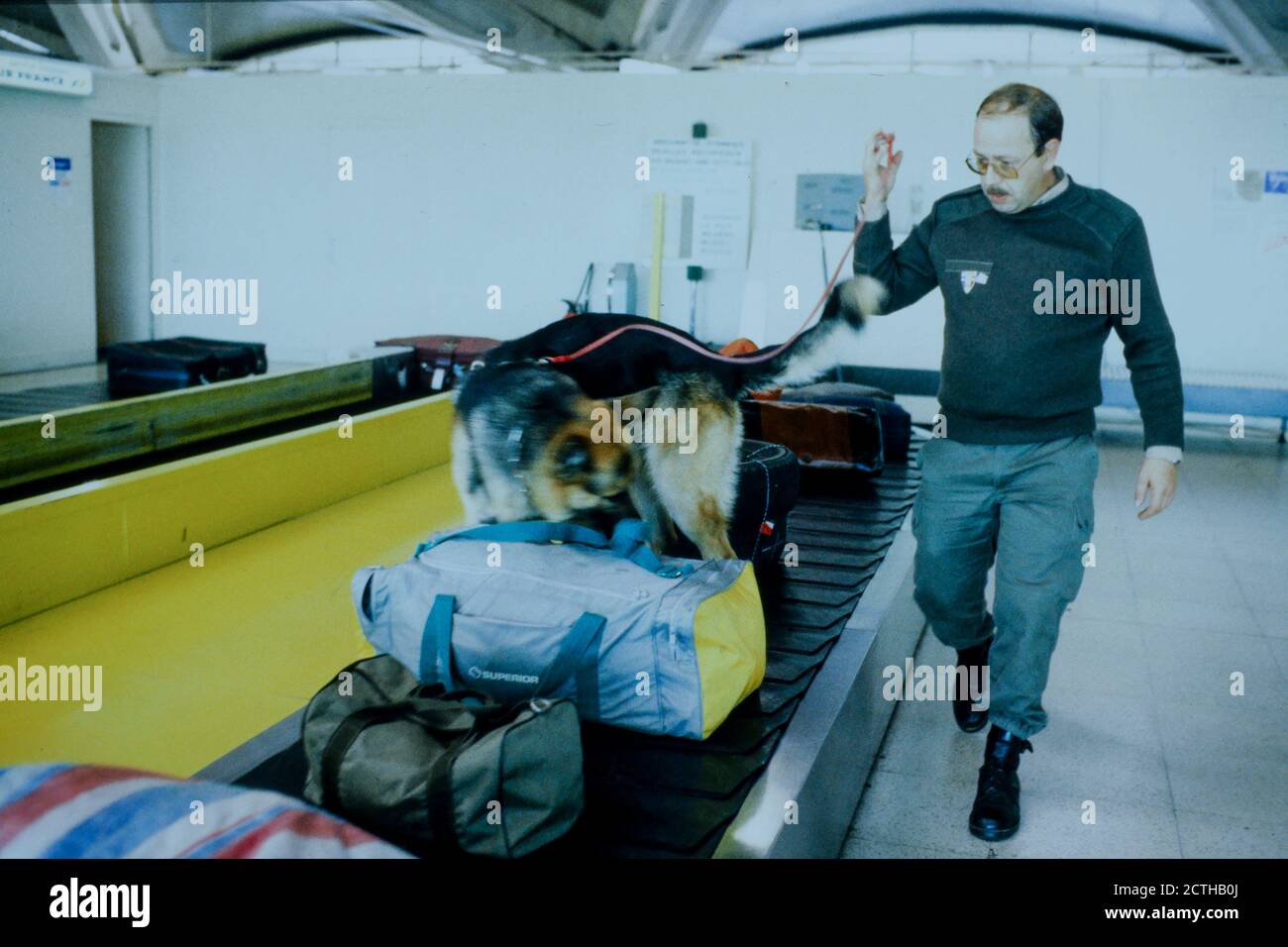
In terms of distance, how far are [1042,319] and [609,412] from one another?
1045 mm

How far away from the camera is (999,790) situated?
2.59m

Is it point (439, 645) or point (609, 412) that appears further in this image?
point (609, 412)

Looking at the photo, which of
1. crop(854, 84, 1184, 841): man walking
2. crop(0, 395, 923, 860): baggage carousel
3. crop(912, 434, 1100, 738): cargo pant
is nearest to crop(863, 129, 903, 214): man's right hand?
crop(854, 84, 1184, 841): man walking

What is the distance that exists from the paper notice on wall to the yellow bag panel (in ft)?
28.1

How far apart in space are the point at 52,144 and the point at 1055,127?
10.7m

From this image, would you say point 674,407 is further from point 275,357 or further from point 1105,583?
point 275,357

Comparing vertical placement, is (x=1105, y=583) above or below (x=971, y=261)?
below

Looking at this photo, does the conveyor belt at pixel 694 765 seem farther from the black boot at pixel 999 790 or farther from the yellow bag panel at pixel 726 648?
the black boot at pixel 999 790

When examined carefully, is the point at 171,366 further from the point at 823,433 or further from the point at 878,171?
the point at 878,171

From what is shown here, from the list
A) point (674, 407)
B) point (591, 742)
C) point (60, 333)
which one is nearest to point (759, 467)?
point (674, 407)

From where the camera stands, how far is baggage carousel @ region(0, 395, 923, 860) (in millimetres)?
2158

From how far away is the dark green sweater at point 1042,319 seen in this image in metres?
2.43

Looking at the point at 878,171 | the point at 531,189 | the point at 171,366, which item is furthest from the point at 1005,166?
the point at 531,189

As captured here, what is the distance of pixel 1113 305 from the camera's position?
95.8 inches
